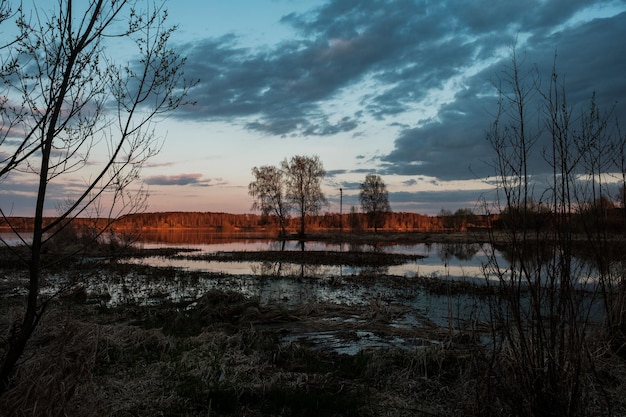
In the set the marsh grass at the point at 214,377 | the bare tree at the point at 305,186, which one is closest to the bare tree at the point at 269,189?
the bare tree at the point at 305,186

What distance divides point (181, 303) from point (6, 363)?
8.87m

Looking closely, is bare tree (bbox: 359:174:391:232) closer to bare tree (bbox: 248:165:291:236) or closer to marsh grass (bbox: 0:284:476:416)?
bare tree (bbox: 248:165:291:236)

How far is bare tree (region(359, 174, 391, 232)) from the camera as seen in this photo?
73688 millimetres

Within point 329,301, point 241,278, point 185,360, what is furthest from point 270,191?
point 185,360

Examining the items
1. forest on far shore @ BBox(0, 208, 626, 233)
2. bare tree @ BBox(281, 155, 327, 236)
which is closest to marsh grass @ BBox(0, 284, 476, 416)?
forest on far shore @ BBox(0, 208, 626, 233)

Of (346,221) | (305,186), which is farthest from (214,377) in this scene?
(346,221)

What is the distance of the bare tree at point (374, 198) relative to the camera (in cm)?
Answer: 7369

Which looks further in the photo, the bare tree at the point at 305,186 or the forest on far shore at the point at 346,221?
the bare tree at the point at 305,186

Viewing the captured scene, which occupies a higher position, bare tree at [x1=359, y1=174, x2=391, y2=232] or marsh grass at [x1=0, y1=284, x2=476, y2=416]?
bare tree at [x1=359, y1=174, x2=391, y2=232]

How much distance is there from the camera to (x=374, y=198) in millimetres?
73688

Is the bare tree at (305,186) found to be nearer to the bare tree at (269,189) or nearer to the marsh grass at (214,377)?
the bare tree at (269,189)

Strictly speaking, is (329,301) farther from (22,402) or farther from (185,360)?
(22,402)

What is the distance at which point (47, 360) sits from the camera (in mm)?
3859

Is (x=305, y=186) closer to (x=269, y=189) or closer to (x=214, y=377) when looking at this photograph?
(x=269, y=189)
